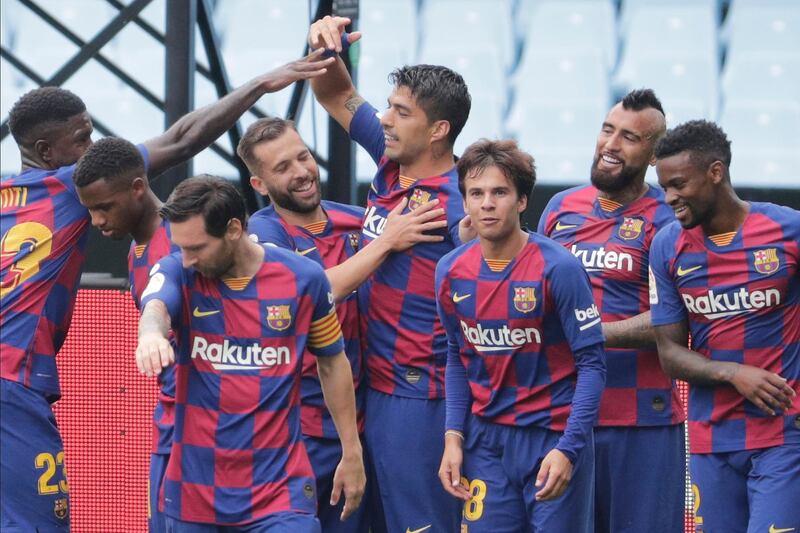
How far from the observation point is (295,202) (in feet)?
18.4

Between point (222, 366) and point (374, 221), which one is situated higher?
point (374, 221)

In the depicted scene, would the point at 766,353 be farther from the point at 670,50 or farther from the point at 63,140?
the point at 670,50

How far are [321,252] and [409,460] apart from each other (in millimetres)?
934

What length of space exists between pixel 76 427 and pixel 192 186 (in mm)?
2742

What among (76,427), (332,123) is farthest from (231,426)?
(332,123)

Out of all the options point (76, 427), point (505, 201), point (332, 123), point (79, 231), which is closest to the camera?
point (505, 201)

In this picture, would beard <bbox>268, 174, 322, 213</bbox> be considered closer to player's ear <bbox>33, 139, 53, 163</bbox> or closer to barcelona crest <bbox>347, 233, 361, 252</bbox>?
barcelona crest <bbox>347, 233, 361, 252</bbox>

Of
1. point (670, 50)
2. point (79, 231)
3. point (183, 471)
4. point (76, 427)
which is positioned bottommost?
point (76, 427)

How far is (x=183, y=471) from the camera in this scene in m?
4.66

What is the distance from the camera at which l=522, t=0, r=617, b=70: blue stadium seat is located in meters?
13.4

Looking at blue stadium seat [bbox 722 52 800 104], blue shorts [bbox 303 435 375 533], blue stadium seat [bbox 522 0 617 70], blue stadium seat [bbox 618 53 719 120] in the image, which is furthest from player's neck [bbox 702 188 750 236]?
blue stadium seat [bbox 522 0 617 70]

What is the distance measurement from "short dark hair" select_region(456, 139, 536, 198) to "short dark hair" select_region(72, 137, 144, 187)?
1237 millimetres

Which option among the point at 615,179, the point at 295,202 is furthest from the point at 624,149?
the point at 295,202

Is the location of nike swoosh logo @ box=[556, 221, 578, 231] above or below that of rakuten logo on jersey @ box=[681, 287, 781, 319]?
above
